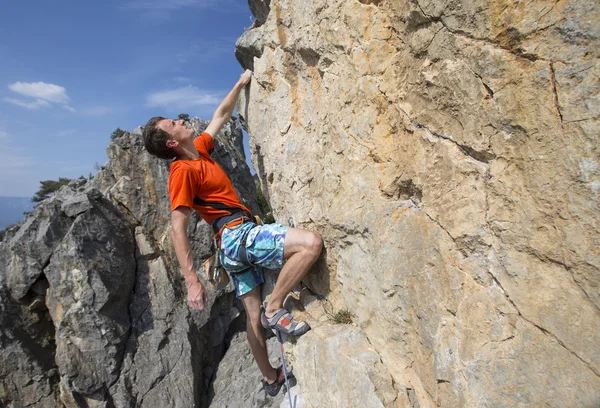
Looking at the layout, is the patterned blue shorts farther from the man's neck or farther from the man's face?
the man's face

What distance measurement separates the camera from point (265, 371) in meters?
5.40

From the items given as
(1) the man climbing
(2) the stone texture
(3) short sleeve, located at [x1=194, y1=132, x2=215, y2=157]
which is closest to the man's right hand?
→ (1) the man climbing

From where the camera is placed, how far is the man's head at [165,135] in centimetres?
493

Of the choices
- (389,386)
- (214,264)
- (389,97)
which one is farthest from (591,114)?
(214,264)

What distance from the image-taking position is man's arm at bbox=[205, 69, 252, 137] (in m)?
5.87

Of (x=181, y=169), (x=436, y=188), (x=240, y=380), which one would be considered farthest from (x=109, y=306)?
(x=436, y=188)

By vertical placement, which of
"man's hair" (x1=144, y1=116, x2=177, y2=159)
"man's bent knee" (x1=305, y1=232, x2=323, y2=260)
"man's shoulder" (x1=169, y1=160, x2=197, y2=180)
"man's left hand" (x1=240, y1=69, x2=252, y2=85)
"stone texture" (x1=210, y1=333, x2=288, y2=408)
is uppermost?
"man's left hand" (x1=240, y1=69, x2=252, y2=85)

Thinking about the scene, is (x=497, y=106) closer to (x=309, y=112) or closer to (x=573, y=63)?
(x=573, y=63)

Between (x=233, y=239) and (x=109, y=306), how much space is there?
6.81 metres

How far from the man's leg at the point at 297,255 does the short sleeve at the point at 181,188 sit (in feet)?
4.15

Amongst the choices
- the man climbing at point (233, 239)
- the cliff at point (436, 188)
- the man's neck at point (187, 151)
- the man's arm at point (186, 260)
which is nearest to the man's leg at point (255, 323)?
the man climbing at point (233, 239)

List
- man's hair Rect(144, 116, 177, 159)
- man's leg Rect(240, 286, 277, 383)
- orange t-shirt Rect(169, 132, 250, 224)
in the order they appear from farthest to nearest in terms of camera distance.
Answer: man's leg Rect(240, 286, 277, 383)
man's hair Rect(144, 116, 177, 159)
orange t-shirt Rect(169, 132, 250, 224)

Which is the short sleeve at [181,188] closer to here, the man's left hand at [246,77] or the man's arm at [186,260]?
the man's arm at [186,260]

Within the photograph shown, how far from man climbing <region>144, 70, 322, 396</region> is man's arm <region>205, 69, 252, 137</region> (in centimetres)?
54
